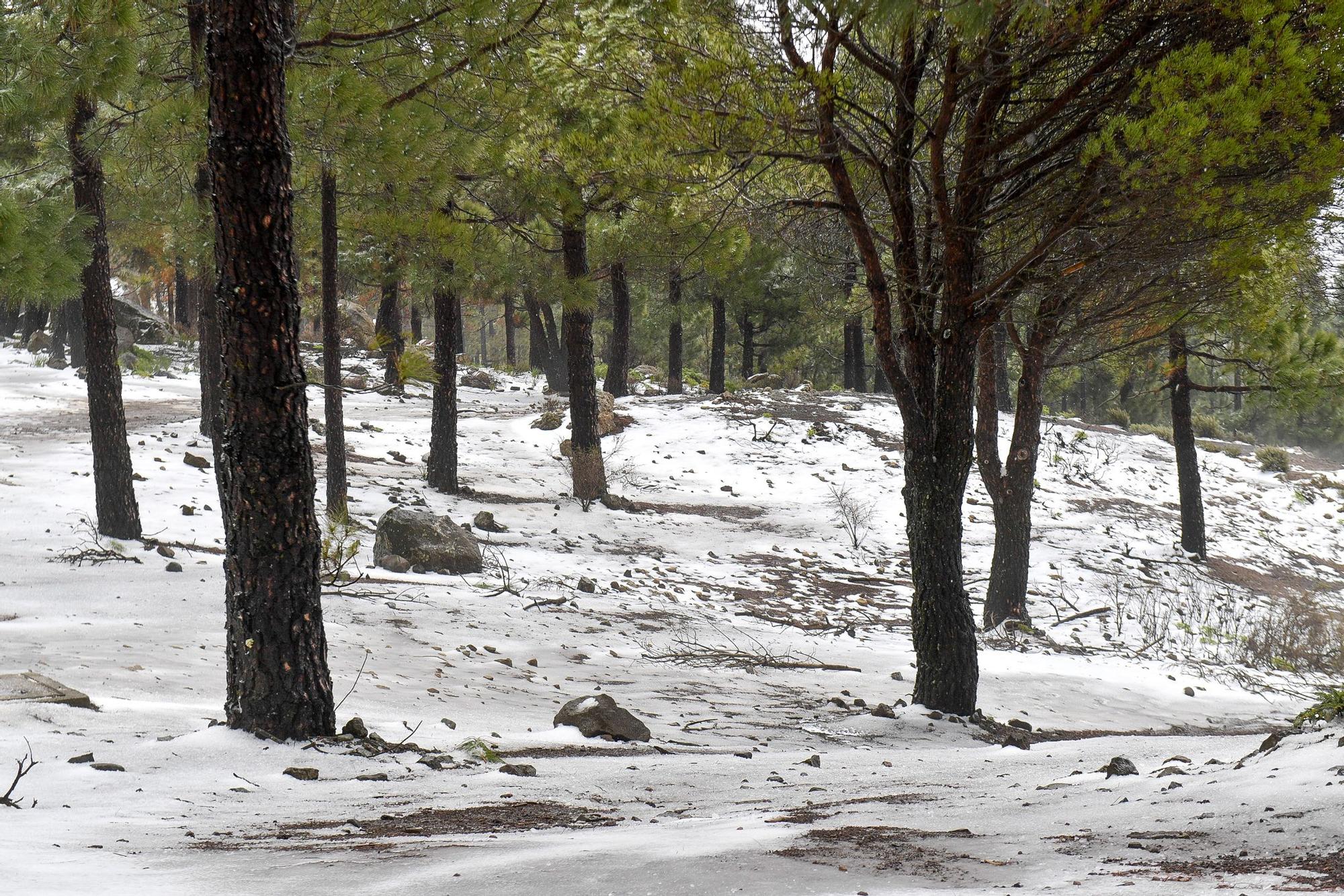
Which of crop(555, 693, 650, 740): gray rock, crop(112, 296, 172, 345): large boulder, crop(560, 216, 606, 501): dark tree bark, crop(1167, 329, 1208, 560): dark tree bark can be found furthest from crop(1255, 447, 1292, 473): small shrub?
crop(112, 296, 172, 345): large boulder

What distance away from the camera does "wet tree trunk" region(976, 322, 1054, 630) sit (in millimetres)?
10391

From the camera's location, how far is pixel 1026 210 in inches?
246

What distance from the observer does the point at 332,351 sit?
33.7 ft

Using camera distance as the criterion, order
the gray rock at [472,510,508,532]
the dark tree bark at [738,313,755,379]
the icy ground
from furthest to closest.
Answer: the dark tree bark at [738,313,755,379] < the gray rock at [472,510,508,532] < the icy ground

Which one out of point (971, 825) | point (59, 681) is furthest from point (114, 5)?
point (971, 825)

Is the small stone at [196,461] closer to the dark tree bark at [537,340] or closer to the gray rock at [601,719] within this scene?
the gray rock at [601,719]

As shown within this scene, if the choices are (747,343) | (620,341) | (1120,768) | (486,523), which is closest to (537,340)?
(747,343)

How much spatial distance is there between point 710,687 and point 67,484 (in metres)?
7.89

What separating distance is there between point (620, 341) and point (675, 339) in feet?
13.3

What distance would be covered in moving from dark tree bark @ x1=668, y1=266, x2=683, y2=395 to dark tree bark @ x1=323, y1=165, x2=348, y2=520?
14127mm

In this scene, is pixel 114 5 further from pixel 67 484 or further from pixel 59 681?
pixel 67 484

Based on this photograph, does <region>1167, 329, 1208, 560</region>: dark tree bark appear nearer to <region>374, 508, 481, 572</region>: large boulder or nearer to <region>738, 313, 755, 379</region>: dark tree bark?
<region>374, 508, 481, 572</region>: large boulder

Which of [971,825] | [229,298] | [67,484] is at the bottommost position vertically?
[971,825]

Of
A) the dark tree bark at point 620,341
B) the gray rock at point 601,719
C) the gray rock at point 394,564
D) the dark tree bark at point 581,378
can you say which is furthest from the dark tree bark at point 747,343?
the gray rock at point 601,719
